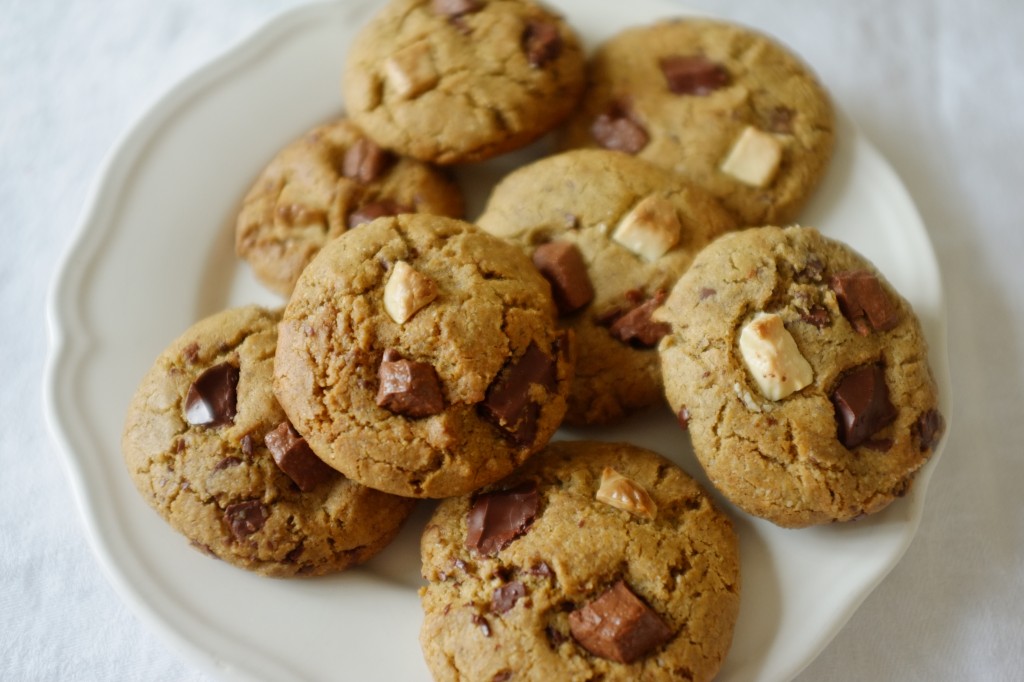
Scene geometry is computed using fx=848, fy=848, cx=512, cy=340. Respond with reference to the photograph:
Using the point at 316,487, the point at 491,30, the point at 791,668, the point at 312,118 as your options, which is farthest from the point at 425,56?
the point at 791,668

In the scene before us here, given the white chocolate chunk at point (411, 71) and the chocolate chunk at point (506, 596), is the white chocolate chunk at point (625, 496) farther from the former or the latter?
the white chocolate chunk at point (411, 71)

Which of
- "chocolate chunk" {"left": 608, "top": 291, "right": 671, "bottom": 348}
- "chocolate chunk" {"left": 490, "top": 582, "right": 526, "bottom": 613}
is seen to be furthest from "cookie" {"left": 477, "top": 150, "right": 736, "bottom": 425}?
"chocolate chunk" {"left": 490, "top": 582, "right": 526, "bottom": 613}

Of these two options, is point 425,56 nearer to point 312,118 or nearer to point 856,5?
point 312,118

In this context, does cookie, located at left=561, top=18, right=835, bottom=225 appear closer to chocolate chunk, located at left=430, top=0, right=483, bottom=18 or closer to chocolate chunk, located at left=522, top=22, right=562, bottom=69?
chocolate chunk, located at left=522, top=22, right=562, bottom=69

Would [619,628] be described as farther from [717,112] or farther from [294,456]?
[717,112]

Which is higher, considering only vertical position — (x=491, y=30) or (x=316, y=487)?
(x=491, y=30)

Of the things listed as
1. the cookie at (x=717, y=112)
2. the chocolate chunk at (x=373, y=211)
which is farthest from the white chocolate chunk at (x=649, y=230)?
the chocolate chunk at (x=373, y=211)
